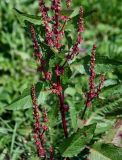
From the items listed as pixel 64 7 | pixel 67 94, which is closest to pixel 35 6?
pixel 67 94

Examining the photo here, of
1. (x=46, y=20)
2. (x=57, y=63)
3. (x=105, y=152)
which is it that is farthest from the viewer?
(x=105, y=152)

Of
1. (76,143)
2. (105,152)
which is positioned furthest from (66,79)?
(105,152)

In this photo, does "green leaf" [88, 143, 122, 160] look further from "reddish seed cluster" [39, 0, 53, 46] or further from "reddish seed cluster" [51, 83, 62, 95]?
"reddish seed cluster" [39, 0, 53, 46]

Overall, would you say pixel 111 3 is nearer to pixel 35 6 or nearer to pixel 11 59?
pixel 35 6

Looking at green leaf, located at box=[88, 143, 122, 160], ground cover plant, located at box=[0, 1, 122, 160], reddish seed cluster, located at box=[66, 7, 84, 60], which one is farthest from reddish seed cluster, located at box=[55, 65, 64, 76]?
green leaf, located at box=[88, 143, 122, 160]

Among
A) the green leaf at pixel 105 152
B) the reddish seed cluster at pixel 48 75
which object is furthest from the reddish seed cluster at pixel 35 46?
the green leaf at pixel 105 152

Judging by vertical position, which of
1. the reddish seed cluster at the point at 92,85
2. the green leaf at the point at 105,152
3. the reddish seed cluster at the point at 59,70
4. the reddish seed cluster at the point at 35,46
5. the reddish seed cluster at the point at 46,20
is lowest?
the green leaf at the point at 105,152

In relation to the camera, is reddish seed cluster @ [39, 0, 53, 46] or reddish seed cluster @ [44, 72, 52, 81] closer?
reddish seed cluster @ [39, 0, 53, 46]

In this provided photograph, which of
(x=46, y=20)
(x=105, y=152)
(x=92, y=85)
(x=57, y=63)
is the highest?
(x=46, y=20)

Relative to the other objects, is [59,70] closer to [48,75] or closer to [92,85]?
[48,75]

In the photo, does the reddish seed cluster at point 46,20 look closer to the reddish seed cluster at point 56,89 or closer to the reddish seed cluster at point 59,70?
→ the reddish seed cluster at point 59,70
